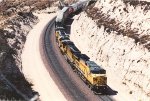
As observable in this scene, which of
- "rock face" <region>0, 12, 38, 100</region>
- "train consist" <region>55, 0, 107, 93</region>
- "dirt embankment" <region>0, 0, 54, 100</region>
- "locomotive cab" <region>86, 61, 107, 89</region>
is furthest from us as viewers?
"train consist" <region>55, 0, 107, 93</region>

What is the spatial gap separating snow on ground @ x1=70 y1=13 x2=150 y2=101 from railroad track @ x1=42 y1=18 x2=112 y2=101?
3.91m

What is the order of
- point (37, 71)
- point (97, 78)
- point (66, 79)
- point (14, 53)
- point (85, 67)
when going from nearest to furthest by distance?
1. point (97, 78)
2. point (85, 67)
3. point (66, 79)
4. point (37, 71)
5. point (14, 53)

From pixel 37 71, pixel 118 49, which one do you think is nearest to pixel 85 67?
pixel 118 49

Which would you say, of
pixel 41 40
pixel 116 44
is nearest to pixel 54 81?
pixel 116 44

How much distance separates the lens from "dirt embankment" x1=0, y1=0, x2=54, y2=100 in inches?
1705

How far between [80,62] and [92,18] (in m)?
24.0

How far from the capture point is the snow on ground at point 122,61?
49.5 m

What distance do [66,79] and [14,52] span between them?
14.2 m

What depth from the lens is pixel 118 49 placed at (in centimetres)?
5825

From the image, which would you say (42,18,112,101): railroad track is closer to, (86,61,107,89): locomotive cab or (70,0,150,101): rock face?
(86,61,107,89): locomotive cab

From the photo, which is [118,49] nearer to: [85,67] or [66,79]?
[85,67]

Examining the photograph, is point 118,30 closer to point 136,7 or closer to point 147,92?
point 136,7

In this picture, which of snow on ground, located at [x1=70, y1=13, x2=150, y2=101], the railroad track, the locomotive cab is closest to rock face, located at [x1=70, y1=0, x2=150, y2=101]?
snow on ground, located at [x1=70, y1=13, x2=150, y2=101]

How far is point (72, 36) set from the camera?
8144 centimetres
